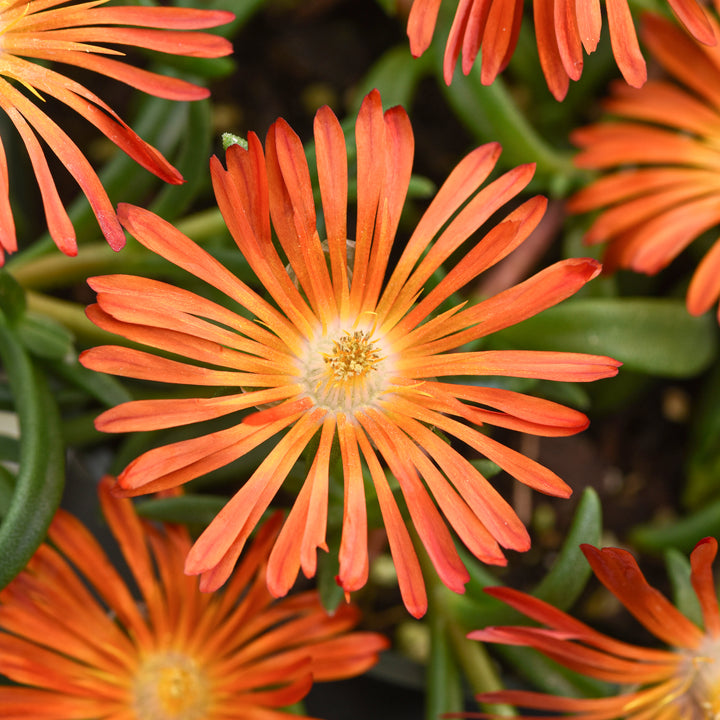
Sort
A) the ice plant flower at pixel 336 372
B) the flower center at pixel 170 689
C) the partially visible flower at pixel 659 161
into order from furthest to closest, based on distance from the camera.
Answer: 1. the partially visible flower at pixel 659 161
2. the flower center at pixel 170 689
3. the ice plant flower at pixel 336 372

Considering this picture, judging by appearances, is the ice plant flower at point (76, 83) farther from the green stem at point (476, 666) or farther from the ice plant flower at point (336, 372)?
the green stem at point (476, 666)

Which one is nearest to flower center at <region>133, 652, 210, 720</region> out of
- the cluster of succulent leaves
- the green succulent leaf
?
the cluster of succulent leaves

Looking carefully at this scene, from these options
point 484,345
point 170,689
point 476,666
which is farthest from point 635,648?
point 170,689

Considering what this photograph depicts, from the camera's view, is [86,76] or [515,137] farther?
[86,76]

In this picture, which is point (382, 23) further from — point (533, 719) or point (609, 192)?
point (533, 719)

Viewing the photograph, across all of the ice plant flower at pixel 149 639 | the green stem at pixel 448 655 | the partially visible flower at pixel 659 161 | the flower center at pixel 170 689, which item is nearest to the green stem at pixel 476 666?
the green stem at pixel 448 655

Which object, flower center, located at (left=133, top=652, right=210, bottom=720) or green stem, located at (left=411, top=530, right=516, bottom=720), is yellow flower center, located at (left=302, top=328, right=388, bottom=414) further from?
flower center, located at (left=133, top=652, right=210, bottom=720)

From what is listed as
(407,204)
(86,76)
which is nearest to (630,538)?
(407,204)
